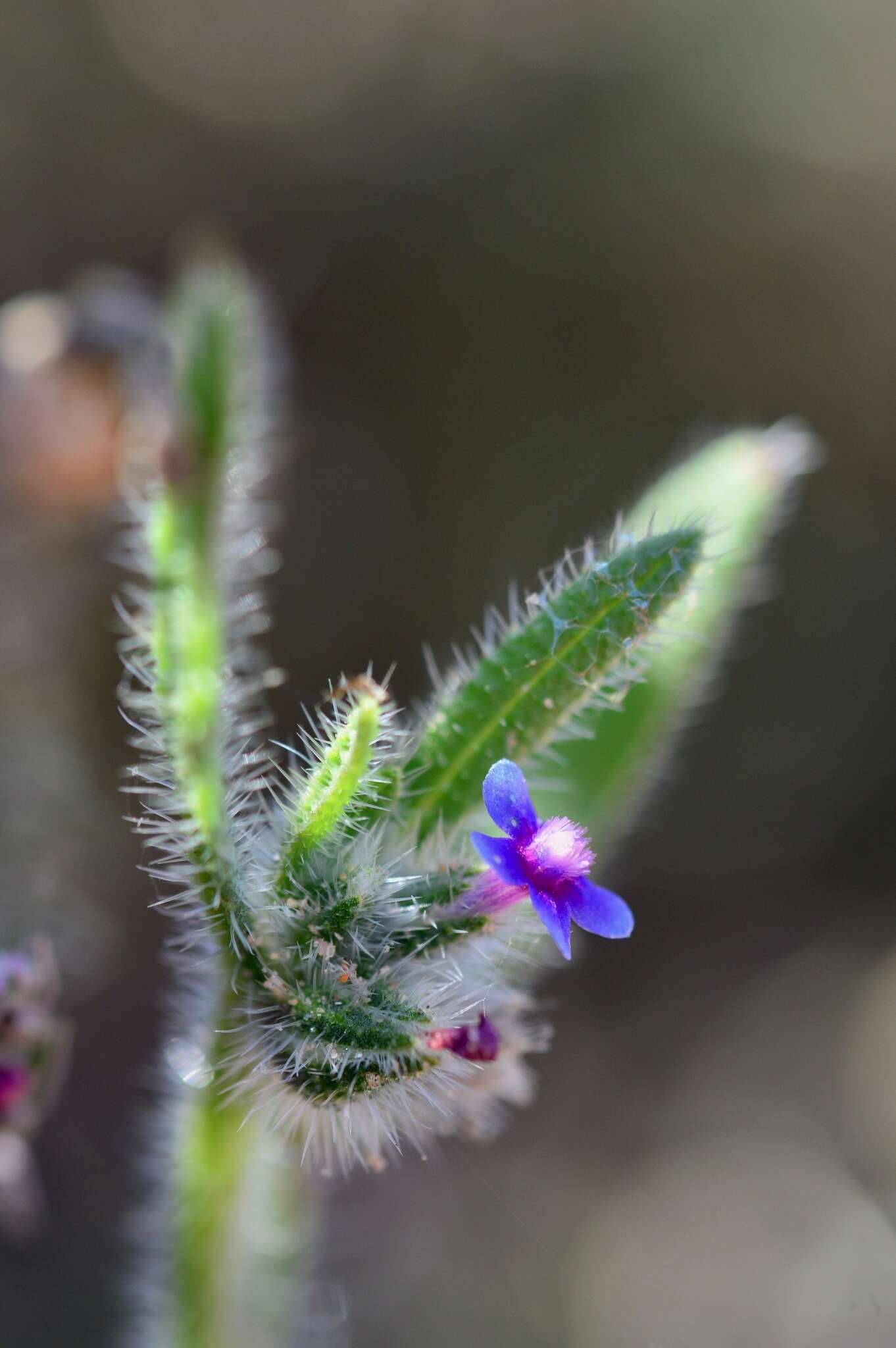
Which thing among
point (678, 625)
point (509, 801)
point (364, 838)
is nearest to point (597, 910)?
point (509, 801)

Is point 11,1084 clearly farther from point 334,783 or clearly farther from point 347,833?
point 334,783

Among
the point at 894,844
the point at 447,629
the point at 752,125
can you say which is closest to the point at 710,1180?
the point at 894,844

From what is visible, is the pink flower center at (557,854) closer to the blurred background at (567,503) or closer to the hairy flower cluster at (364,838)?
the hairy flower cluster at (364,838)

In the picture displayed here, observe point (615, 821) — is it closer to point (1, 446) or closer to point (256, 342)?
point (256, 342)

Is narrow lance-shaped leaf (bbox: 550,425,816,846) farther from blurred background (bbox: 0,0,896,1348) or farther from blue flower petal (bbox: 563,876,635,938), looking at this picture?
blurred background (bbox: 0,0,896,1348)

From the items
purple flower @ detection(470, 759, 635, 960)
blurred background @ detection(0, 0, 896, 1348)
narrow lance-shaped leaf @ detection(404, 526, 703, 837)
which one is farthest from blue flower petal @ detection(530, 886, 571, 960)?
blurred background @ detection(0, 0, 896, 1348)
